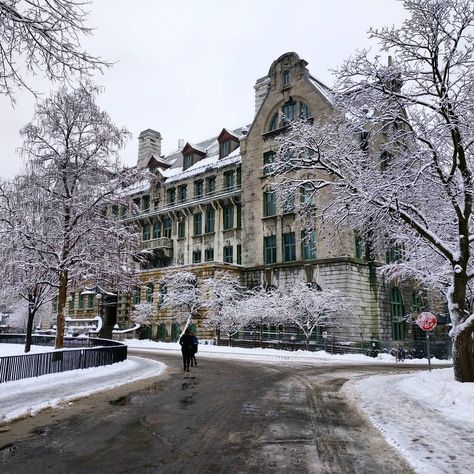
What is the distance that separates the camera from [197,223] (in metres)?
48.4

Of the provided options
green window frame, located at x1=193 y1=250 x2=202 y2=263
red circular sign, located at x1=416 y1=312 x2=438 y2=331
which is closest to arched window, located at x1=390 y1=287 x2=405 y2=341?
green window frame, located at x1=193 y1=250 x2=202 y2=263

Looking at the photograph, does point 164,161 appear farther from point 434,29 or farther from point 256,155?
point 434,29

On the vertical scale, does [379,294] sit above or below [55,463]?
above

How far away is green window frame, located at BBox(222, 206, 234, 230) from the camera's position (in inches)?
1777

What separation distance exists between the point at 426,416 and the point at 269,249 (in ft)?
105

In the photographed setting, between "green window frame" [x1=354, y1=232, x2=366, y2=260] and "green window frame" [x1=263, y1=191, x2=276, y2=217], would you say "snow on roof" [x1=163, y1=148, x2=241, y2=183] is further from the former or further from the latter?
"green window frame" [x1=354, y1=232, x2=366, y2=260]

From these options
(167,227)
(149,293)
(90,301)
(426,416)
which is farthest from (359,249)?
(90,301)

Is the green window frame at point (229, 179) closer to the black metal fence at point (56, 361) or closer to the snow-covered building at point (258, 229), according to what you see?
the snow-covered building at point (258, 229)

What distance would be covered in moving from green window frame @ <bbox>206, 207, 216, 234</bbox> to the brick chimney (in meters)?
17.8

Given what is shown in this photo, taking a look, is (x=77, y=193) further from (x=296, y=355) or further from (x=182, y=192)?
(x=182, y=192)

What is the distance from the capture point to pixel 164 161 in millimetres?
58750

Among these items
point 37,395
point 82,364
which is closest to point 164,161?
point 82,364

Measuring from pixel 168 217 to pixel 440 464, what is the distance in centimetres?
4695

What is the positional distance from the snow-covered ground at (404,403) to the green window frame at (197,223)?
99.4 ft
